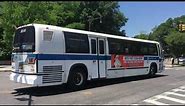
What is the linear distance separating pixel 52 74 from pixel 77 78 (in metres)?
1.87

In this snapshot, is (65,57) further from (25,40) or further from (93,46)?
(93,46)

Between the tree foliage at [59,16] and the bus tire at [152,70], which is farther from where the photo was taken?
the tree foliage at [59,16]

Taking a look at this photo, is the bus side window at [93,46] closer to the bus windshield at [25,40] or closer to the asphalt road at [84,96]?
the asphalt road at [84,96]

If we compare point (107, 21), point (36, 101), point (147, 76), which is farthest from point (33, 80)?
point (107, 21)

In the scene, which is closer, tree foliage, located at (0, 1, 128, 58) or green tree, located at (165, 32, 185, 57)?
tree foliage, located at (0, 1, 128, 58)

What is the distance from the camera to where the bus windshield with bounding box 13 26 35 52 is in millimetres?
15492

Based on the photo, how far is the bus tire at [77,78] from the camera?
16.6 metres

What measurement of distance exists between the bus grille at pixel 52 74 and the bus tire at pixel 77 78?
0.78 metres

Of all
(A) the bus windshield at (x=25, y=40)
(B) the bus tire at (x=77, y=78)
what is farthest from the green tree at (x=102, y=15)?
(A) the bus windshield at (x=25, y=40)

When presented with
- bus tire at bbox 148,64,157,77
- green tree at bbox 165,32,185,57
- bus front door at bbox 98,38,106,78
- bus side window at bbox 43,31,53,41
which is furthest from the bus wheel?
green tree at bbox 165,32,185,57

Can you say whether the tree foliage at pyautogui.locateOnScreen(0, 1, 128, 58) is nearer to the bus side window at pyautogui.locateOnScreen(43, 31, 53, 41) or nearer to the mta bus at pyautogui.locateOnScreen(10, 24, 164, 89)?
the mta bus at pyautogui.locateOnScreen(10, 24, 164, 89)

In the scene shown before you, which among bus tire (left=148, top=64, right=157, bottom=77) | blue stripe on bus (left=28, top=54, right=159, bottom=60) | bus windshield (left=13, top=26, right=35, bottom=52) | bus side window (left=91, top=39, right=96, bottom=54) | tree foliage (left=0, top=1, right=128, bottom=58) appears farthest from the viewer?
tree foliage (left=0, top=1, right=128, bottom=58)

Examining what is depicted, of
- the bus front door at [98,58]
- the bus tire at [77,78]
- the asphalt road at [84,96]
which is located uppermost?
the bus front door at [98,58]

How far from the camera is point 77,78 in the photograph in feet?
56.1
